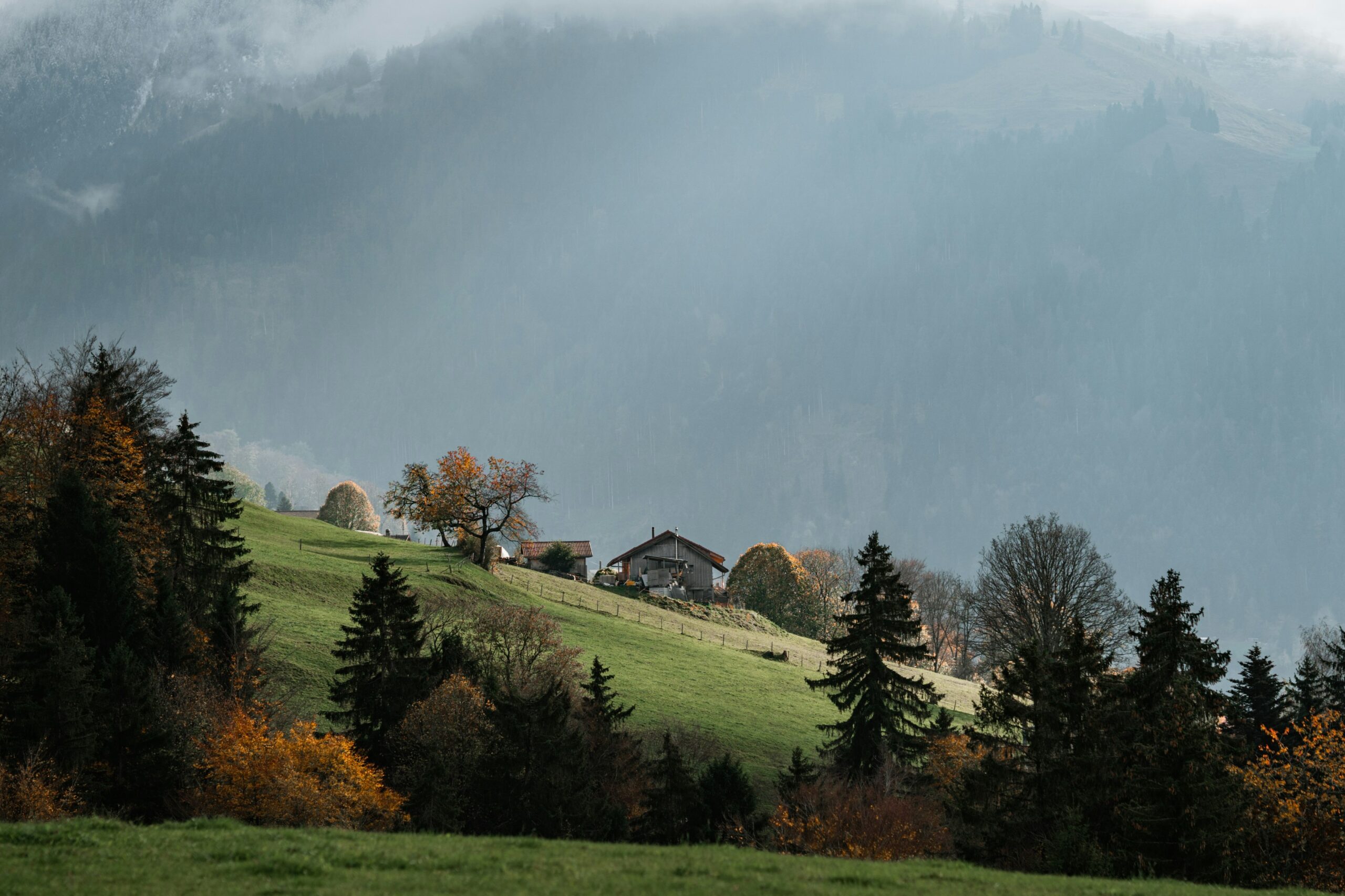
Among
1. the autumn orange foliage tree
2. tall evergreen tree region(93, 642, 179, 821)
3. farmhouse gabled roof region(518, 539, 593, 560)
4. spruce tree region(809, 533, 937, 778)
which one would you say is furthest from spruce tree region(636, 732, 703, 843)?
farmhouse gabled roof region(518, 539, 593, 560)

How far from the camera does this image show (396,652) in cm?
4319

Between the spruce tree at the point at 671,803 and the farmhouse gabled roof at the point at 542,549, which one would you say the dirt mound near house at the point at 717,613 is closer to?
the farmhouse gabled roof at the point at 542,549

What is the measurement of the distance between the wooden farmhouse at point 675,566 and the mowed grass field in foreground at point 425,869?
97.9 m

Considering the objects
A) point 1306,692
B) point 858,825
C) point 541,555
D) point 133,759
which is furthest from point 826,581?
point 133,759

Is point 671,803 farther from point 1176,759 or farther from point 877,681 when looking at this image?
point 1176,759

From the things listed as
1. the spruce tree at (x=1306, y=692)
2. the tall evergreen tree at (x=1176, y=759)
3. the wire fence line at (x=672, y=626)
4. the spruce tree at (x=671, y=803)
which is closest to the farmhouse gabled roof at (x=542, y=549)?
the wire fence line at (x=672, y=626)

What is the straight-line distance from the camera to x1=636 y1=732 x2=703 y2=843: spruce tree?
3747cm

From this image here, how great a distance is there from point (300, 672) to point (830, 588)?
90.9 meters

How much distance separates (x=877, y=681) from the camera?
137 feet

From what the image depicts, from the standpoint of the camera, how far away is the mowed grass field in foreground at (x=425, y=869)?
1566 cm

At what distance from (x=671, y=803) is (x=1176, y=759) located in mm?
18340

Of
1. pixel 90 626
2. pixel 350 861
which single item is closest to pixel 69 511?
pixel 90 626

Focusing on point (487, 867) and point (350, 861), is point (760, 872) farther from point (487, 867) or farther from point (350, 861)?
point (350, 861)

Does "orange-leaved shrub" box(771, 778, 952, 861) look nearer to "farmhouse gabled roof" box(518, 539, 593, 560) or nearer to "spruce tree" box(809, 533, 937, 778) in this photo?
"spruce tree" box(809, 533, 937, 778)
